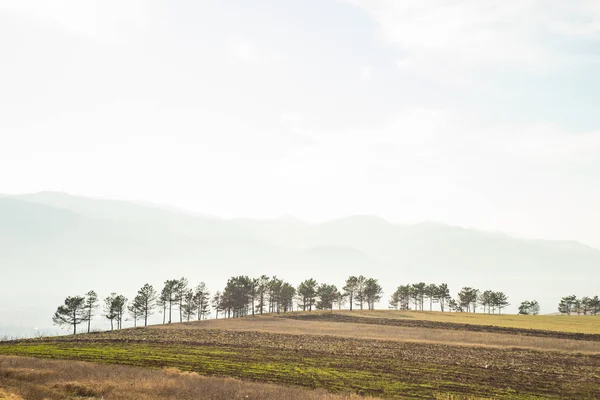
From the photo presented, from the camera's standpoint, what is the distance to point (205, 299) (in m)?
134

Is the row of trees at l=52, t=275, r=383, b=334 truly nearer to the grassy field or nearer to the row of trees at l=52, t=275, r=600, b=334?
the row of trees at l=52, t=275, r=600, b=334

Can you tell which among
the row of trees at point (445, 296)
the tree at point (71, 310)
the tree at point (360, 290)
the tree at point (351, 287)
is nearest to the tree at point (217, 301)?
the tree at point (71, 310)

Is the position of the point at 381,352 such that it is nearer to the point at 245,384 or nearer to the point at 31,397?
the point at 245,384

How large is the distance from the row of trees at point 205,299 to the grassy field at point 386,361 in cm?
4895

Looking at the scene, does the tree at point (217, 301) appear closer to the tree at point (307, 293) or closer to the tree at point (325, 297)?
the tree at point (307, 293)

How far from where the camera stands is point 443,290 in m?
158

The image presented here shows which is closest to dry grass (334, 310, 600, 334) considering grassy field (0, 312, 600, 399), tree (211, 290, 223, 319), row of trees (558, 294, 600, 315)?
grassy field (0, 312, 600, 399)

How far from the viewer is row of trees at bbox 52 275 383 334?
106625mm

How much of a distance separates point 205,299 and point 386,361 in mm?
99515

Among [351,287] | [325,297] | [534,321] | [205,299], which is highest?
[351,287]

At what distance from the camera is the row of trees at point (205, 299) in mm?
106625

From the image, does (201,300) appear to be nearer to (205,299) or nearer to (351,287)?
(205,299)

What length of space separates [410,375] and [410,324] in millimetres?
64950

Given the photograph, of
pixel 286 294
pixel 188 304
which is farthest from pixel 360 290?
pixel 188 304
